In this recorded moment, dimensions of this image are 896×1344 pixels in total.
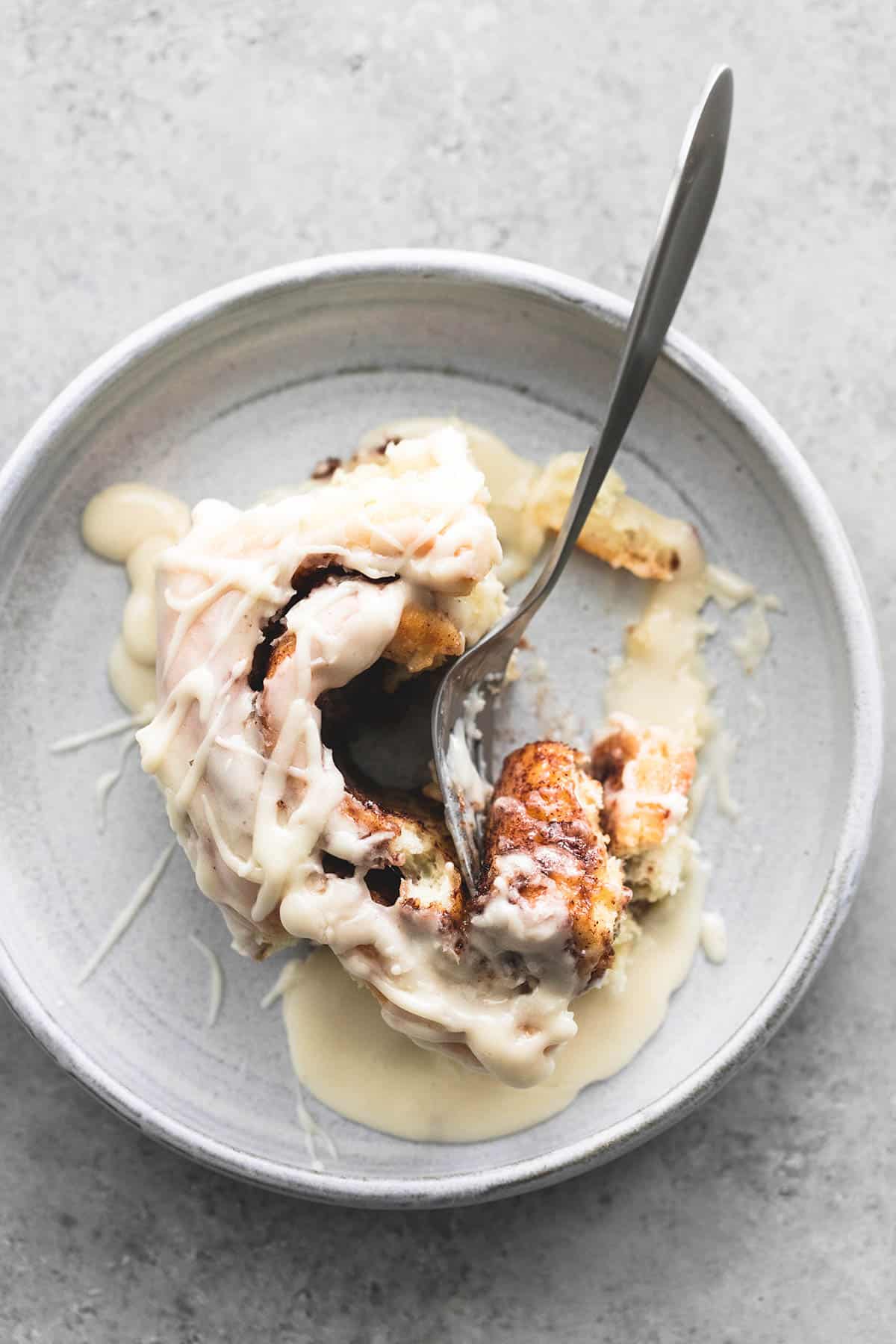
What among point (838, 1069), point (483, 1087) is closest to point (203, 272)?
point (483, 1087)

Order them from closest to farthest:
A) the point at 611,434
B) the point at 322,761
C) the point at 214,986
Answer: the point at 322,761, the point at 611,434, the point at 214,986

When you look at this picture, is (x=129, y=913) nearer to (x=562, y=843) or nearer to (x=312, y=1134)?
(x=312, y=1134)

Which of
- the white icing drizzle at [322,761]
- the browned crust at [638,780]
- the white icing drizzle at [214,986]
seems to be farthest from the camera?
the white icing drizzle at [214,986]

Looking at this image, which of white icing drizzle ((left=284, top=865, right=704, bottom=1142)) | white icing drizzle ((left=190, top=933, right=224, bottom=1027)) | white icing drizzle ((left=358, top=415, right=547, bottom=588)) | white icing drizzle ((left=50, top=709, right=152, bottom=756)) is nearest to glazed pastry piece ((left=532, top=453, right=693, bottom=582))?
white icing drizzle ((left=358, top=415, right=547, bottom=588))

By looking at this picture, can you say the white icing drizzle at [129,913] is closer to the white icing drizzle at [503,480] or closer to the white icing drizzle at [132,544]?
the white icing drizzle at [132,544]

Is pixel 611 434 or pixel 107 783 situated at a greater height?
pixel 611 434

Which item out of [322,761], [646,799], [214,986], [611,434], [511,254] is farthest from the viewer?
[511,254]

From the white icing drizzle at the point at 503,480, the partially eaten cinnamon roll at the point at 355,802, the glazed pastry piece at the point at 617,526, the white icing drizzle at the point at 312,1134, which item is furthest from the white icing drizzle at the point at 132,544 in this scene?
the white icing drizzle at the point at 312,1134

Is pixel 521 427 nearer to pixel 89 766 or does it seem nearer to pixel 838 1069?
pixel 89 766

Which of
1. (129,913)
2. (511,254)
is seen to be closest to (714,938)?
(129,913)
